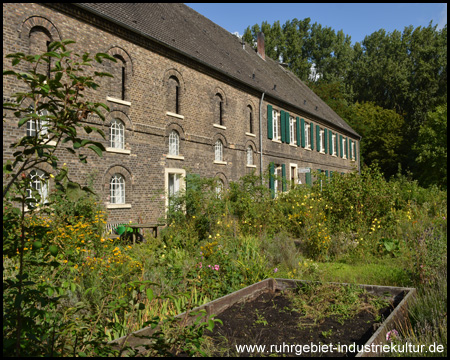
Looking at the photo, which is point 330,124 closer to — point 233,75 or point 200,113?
point 233,75

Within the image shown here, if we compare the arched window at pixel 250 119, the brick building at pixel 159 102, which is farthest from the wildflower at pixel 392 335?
the arched window at pixel 250 119

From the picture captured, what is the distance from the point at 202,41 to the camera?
19281 millimetres

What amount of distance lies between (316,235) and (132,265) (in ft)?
14.9

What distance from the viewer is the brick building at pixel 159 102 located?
1142 centimetres

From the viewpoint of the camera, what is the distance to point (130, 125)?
522 inches

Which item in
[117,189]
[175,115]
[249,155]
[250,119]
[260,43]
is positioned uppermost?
[260,43]

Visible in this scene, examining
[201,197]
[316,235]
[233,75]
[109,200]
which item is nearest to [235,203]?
[201,197]

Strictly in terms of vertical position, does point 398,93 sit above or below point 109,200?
above

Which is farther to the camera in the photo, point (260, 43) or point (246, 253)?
point (260, 43)

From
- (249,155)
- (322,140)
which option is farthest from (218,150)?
(322,140)

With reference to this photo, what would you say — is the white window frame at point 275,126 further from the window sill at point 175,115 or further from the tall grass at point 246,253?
the tall grass at point 246,253

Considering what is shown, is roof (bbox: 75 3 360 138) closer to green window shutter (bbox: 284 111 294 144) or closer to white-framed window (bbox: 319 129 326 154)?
green window shutter (bbox: 284 111 294 144)

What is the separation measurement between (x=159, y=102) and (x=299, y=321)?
11371mm

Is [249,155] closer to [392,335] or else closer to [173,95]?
[173,95]
